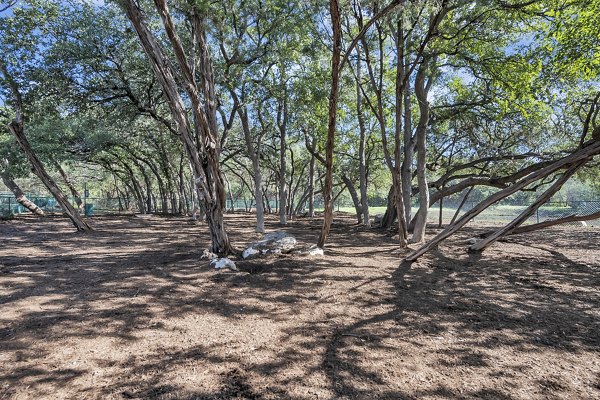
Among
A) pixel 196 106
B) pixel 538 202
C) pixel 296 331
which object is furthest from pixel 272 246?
pixel 538 202

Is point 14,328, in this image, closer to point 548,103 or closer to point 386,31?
point 386,31

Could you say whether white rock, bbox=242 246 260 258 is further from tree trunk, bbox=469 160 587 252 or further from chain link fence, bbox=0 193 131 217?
chain link fence, bbox=0 193 131 217

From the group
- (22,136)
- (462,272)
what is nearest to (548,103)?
(462,272)

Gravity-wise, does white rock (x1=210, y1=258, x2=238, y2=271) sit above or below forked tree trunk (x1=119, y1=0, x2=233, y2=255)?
below

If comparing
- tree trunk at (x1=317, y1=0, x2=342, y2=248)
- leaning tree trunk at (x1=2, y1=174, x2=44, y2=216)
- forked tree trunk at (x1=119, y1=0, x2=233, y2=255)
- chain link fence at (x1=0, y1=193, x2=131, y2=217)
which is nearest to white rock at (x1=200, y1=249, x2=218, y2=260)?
forked tree trunk at (x1=119, y1=0, x2=233, y2=255)

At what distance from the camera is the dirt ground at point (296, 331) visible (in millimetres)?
2100

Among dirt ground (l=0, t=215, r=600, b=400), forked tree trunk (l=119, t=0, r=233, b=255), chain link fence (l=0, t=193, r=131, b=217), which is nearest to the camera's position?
dirt ground (l=0, t=215, r=600, b=400)

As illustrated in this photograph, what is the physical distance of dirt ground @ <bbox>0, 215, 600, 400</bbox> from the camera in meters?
2.10

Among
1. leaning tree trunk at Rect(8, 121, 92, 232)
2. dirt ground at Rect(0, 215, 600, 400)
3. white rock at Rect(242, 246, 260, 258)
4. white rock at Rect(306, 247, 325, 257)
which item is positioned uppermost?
leaning tree trunk at Rect(8, 121, 92, 232)

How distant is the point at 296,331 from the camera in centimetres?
296

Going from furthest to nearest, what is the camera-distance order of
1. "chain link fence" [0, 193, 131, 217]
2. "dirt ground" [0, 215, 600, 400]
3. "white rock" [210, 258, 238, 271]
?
"chain link fence" [0, 193, 131, 217] → "white rock" [210, 258, 238, 271] → "dirt ground" [0, 215, 600, 400]

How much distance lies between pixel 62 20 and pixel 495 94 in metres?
11.6

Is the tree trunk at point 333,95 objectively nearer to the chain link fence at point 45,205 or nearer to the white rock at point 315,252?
the white rock at point 315,252

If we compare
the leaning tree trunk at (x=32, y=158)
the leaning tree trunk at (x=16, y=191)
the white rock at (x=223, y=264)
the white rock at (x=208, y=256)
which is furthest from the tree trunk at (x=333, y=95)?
the leaning tree trunk at (x=16, y=191)
